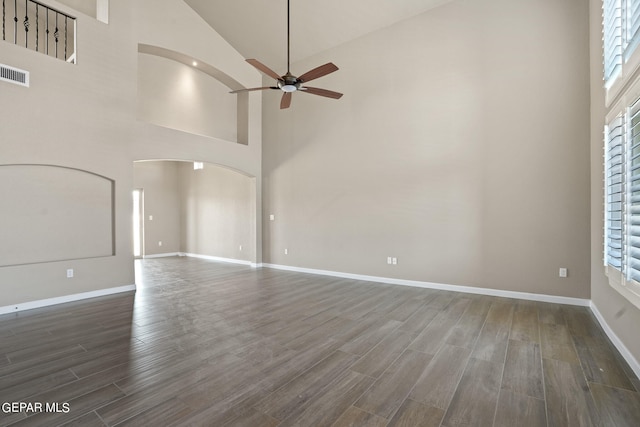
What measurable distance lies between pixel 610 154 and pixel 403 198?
9.73ft

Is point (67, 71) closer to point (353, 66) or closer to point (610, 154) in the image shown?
point (353, 66)

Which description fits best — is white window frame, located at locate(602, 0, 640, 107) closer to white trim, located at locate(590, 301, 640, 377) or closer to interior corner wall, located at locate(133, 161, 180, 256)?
white trim, located at locate(590, 301, 640, 377)

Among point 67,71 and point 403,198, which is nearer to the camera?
point 67,71

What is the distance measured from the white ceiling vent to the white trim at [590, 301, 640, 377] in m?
7.59

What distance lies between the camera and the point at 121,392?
2227mm

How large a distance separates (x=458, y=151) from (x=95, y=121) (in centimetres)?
607

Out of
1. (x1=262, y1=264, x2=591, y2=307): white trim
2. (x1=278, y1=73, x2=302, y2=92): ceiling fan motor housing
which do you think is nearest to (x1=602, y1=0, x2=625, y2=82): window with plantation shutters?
(x1=262, y1=264, x2=591, y2=307): white trim

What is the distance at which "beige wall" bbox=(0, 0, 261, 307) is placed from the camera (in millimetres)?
4234

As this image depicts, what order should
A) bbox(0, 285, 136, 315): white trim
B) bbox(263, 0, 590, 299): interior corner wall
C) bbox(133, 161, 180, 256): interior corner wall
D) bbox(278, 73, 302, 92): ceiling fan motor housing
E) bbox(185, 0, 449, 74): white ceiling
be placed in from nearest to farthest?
bbox(278, 73, 302, 92): ceiling fan motor housing, bbox(0, 285, 136, 315): white trim, bbox(263, 0, 590, 299): interior corner wall, bbox(185, 0, 449, 74): white ceiling, bbox(133, 161, 180, 256): interior corner wall

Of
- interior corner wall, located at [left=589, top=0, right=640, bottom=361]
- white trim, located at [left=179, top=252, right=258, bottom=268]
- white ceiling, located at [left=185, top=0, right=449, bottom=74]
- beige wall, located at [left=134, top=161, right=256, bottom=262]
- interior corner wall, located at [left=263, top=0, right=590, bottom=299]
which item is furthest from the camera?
beige wall, located at [left=134, top=161, right=256, bottom=262]

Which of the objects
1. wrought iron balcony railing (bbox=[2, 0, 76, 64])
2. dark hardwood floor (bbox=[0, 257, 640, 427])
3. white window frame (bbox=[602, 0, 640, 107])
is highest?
wrought iron balcony railing (bbox=[2, 0, 76, 64])

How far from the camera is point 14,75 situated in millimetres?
4148

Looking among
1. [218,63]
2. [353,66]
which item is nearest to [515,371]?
[353,66]

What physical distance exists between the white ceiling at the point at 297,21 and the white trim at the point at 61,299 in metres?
5.73
